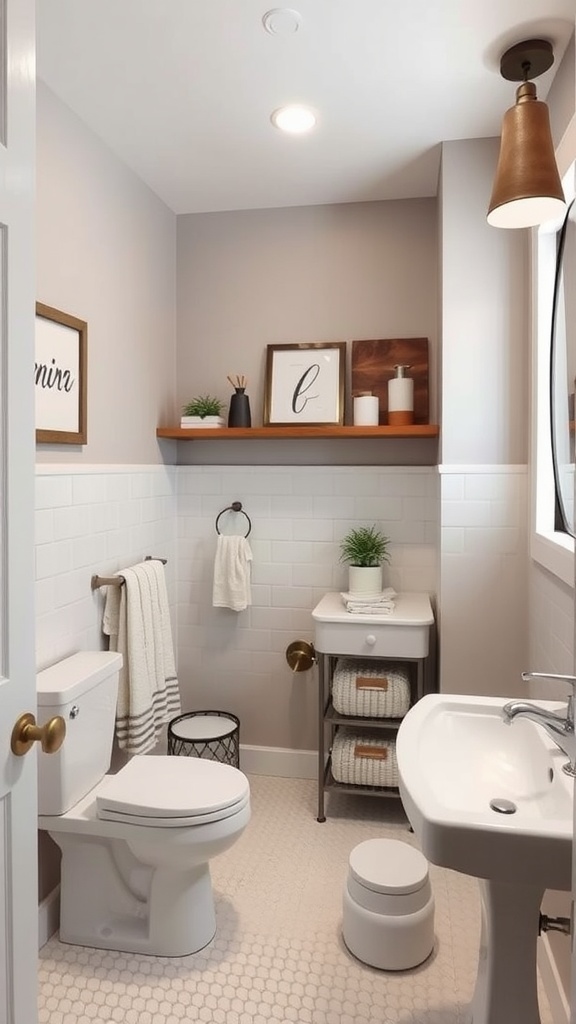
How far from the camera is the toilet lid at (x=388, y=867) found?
1.84m

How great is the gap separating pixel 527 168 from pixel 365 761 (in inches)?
81.2

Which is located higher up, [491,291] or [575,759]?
[491,291]

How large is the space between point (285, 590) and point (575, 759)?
2231 mm

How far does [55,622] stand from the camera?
6.74ft

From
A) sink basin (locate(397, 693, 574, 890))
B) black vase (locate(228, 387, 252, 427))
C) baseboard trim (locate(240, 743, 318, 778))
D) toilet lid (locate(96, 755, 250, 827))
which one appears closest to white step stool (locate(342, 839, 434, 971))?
toilet lid (locate(96, 755, 250, 827))

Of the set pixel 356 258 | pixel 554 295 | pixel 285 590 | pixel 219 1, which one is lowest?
pixel 285 590

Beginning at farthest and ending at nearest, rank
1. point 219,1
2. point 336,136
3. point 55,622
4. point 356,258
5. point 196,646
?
point 196,646 → point 356,258 → point 336,136 → point 55,622 → point 219,1

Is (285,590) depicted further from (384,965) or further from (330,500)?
(384,965)

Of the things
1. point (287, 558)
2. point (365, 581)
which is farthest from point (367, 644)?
point (287, 558)

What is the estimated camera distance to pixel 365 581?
2.70 metres

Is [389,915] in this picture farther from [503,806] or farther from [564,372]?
[564,372]

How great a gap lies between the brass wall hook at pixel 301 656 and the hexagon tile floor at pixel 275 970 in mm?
758

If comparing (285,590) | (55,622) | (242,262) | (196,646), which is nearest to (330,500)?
(285,590)

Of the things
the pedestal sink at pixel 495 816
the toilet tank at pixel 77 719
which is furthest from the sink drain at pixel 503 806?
the toilet tank at pixel 77 719
